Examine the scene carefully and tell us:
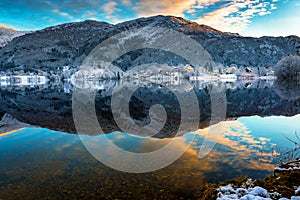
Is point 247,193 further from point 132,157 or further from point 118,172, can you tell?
point 132,157

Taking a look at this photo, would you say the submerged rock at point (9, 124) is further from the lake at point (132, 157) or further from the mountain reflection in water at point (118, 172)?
the mountain reflection in water at point (118, 172)

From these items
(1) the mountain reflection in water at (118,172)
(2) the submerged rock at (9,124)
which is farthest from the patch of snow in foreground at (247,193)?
(2) the submerged rock at (9,124)

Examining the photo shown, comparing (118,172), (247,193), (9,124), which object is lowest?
(118,172)

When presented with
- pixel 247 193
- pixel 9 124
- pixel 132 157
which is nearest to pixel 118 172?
pixel 132 157

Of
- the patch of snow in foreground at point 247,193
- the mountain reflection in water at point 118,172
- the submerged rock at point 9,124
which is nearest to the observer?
the patch of snow in foreground at point 247,193

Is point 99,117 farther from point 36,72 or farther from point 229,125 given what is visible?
point 36,72
